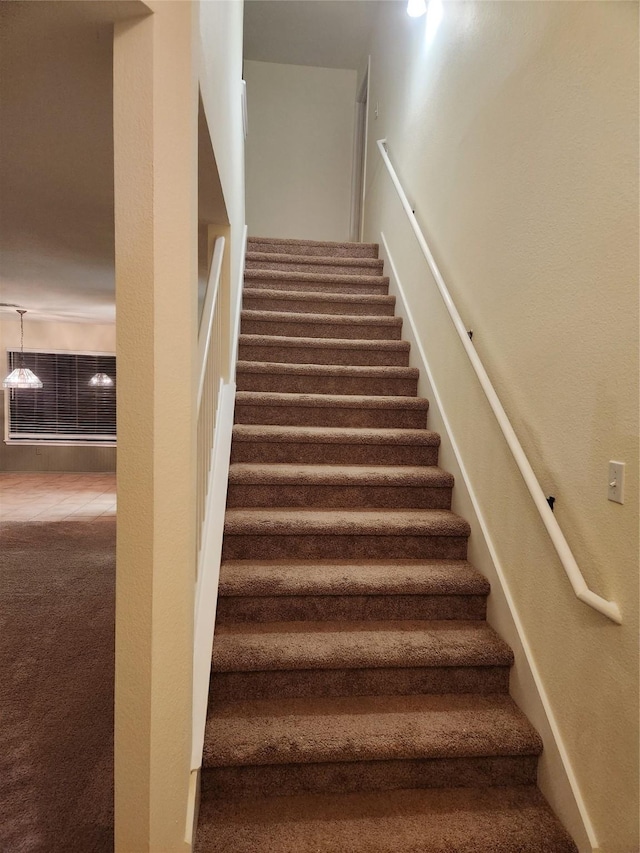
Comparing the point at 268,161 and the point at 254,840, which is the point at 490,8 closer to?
the point at 254,840

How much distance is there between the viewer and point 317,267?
406 centimetres

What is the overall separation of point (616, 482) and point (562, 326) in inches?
21.4

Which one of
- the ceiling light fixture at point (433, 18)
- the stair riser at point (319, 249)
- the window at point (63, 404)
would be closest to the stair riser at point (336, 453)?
the stair riser at point (319, 249)

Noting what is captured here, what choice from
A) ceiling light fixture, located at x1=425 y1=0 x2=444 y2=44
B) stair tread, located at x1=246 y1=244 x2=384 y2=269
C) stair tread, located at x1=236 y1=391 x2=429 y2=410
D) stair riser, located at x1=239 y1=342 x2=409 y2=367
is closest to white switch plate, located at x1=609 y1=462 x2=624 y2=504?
stair tread, located at x1=236 y1=391 x2=429 y2=410

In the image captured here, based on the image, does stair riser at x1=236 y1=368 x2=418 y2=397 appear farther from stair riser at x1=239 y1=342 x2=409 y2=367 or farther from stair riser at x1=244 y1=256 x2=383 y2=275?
stair riser at x1=244 y1=256 x2=383 y2=275

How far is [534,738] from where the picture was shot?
1.61 meters

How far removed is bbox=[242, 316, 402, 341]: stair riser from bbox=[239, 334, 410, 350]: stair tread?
0.12 m

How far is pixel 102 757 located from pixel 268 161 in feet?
19.6

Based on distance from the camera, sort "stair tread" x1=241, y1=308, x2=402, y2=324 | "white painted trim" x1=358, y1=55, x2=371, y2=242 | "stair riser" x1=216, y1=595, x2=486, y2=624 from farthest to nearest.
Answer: "white painted trim" x1=358, y1=55, x2=371, y2=242
"stair tread" x1=241, y1=308, x2=402, y2=324
"stair riser" x1=216, y1=595, x2=486, y2=624

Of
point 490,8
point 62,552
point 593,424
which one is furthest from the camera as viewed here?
point 62,552

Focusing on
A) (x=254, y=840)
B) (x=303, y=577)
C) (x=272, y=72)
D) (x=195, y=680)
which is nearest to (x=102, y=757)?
(x=195, y=680)

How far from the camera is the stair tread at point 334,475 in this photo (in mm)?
2385

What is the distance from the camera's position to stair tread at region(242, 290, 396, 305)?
3514 mm

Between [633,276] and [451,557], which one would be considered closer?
[633,276]
